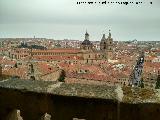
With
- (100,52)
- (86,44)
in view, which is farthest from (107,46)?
(86,44)

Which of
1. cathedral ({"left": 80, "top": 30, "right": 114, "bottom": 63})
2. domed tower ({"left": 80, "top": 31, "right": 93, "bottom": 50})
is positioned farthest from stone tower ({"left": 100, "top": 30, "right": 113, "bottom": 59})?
domed tower ({"left": 80, "top": 31, "right": 93, "bottom": 50})

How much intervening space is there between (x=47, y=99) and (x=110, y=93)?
718 mm

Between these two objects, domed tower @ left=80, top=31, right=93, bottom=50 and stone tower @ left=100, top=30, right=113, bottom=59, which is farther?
domed tower @ left=80, top=31, right=93, bottom=50

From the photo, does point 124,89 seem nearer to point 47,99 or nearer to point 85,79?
point 47,99

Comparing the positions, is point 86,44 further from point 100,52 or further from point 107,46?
point 107,46

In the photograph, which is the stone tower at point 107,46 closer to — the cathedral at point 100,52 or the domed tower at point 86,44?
the cathedral at point 100,52

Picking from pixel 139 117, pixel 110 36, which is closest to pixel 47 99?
pixel 139 117

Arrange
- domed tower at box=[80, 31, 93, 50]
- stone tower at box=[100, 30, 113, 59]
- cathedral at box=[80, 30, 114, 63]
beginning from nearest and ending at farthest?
1. stone tower at box=[100, 30, 113, 59]
2. cathedral at box=[80, 30, 114, 63]
3. domed tower at box=[80, 31, 93, 50]

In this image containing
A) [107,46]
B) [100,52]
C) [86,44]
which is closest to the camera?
[107,46]

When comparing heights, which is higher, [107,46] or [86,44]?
[86,44]

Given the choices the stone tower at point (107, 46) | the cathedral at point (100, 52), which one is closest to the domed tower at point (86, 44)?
the cathedral at point (100, 52)

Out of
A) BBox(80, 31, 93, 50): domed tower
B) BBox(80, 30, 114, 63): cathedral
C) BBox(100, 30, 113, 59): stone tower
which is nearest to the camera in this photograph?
BBox(100, 30, 113, 59): stone tower

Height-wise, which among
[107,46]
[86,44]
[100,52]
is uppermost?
[86,44]

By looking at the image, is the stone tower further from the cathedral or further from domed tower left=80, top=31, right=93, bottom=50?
domed tower left=80, top=31, right=93, bottom=50
